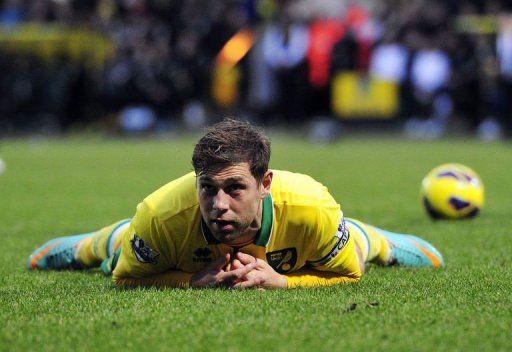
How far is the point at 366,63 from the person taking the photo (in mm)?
22984

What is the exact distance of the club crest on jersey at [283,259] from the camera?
214 inches

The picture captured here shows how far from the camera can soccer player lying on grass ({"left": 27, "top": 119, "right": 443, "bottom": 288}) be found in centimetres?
496

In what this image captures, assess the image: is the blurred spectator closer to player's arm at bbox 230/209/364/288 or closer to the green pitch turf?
the green pitch turf

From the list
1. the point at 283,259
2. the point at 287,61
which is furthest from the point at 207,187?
the point at 287,61

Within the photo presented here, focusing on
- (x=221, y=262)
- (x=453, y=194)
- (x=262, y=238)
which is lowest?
(x=453, y=194)

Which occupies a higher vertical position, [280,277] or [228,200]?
[228,200]

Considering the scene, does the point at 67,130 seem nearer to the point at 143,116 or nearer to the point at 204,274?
the point at 143,116

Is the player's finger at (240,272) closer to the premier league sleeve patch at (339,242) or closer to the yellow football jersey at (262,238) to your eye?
the yellow football jersey at (262,238)

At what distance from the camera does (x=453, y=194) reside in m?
9.23

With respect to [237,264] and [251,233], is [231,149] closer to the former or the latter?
[251,233]

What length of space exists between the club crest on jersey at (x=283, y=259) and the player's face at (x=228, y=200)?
44cm

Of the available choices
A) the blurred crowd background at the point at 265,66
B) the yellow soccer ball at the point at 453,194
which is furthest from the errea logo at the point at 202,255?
the blurred crowd background at the point at 265,66

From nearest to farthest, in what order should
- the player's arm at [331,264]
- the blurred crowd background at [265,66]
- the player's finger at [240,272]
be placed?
1. the player's finger at [240,272]
2. the player's arm at [331,264]
3. the blurred crowd background at [265,66]

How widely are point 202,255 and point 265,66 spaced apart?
18946 mm
